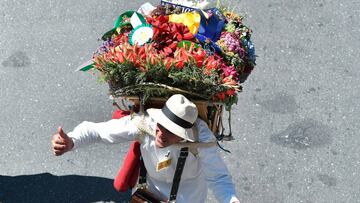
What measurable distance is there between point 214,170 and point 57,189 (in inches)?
78.4

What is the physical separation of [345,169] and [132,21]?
104 inches

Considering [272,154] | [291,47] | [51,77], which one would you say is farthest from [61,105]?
[291,47]

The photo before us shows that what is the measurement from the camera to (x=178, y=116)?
Result: 3.43 metres

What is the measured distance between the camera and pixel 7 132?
555 centimetres

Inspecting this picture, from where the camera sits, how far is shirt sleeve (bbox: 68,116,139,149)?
12.2 feet

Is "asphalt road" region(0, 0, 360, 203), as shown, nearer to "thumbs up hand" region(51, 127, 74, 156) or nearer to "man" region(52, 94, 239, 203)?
"man" region(52, 94, 239, 203)

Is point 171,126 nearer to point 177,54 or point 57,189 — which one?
point 177,54

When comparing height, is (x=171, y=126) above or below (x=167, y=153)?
above

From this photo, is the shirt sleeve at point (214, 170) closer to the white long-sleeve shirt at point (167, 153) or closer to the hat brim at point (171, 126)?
the white long-sleeve shirt at point (167, 153)

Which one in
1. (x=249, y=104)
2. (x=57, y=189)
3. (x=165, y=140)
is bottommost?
(x=57, y=189)

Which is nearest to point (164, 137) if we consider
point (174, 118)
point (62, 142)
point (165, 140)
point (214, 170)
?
point (165, 140)

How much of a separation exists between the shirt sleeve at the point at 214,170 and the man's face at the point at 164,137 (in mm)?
207

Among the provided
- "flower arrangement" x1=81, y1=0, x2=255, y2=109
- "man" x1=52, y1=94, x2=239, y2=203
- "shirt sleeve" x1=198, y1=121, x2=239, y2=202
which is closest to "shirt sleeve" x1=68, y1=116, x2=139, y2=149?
"man" x1=52, y1=94, x2=239, y2=203

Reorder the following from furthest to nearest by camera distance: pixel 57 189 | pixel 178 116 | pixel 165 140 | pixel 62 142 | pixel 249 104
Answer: pixel 249 104 → pixel 57 189 → pixel 62 142 → pixel 165 140 → pixel 178 116
